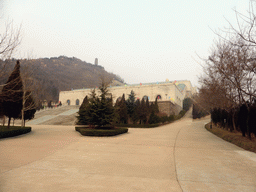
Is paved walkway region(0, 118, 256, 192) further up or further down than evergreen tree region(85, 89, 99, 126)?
further down

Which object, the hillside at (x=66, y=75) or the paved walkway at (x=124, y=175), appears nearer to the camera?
the paved walkway at (x=124, y=175)

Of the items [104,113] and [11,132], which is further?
[104,113]

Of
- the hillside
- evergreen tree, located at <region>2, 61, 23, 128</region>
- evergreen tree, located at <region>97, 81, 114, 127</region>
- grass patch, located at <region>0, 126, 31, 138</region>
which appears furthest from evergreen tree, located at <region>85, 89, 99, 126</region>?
the hillside

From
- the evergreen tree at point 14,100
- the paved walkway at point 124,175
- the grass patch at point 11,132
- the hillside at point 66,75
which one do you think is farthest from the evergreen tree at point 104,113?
the hillside at point 66,75

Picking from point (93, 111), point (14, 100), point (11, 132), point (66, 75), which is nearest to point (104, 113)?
point (93, 111)

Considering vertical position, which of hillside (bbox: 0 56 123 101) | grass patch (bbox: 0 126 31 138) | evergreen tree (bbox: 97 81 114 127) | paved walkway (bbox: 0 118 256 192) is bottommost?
grass patch (bbox: 0 126 31 138)

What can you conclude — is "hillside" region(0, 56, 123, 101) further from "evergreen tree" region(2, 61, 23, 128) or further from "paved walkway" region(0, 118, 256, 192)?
"paved walkway" region(0, 118, 256, 192)

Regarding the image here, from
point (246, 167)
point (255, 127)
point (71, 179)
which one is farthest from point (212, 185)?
point (255, 127)

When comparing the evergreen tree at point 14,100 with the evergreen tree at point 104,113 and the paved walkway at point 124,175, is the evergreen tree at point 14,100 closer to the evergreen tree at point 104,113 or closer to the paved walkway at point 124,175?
the evergreen tree at point 104,113

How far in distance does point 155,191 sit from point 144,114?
2342cm

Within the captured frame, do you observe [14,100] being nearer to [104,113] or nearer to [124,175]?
[104,113]

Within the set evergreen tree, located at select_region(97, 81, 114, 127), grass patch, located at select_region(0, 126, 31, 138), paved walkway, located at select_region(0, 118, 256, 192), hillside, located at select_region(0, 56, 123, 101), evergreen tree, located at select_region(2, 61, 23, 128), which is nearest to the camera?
paved walkway, located at select_region(0, 118, 256, 192)

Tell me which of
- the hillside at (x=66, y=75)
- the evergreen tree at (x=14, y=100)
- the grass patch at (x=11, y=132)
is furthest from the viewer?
the hillside at (x=66, y=75)

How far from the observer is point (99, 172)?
475 centimetres
